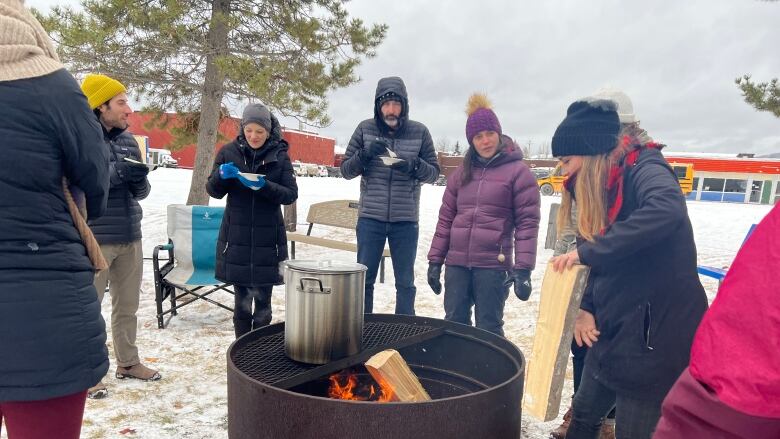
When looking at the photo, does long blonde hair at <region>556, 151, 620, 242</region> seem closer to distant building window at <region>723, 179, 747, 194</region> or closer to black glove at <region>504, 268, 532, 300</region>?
black glove at <region>504, 268, 532, 300</region>

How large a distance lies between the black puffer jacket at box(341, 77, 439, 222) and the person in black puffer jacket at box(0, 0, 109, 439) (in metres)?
2.53

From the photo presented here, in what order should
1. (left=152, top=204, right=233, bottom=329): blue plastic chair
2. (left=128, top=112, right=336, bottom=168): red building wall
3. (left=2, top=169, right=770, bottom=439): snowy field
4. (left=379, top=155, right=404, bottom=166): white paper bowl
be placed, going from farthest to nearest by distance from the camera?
(left=128, top=112, right=336, bottom=168): red building wall → (left=152, top=204, right=233, bottom=329): blue plastic chair → (left=379, top=155, right=404, bottom=166): white paper bowl → (left=2, top=169, right=770, bottom=439): snowy field

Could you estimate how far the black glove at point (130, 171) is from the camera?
3.11m

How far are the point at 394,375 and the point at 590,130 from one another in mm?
1262

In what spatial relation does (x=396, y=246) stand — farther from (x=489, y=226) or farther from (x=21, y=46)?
(x=21, y=46)

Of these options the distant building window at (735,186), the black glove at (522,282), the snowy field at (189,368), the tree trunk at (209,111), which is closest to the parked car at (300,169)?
the tree trunk at (209,111)

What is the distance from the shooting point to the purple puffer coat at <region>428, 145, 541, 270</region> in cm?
333

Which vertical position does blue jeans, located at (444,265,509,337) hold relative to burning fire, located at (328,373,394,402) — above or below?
above

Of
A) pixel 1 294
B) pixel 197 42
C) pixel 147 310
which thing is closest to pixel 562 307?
pixel 1 294

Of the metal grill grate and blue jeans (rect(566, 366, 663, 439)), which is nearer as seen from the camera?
blue jeans (rect(566, 366, 663, 439))

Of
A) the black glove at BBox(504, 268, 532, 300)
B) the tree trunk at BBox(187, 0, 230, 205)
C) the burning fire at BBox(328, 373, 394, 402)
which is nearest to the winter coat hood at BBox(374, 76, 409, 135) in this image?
the black glove at BBox(504, 268, 532, 300)

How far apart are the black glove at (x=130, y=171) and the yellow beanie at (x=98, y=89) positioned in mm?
407

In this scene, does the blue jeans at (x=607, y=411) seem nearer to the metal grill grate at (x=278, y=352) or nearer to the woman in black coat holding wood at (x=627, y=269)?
the woman in black coat holding wood at (x=627, y=269)

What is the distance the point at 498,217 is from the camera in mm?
3371
